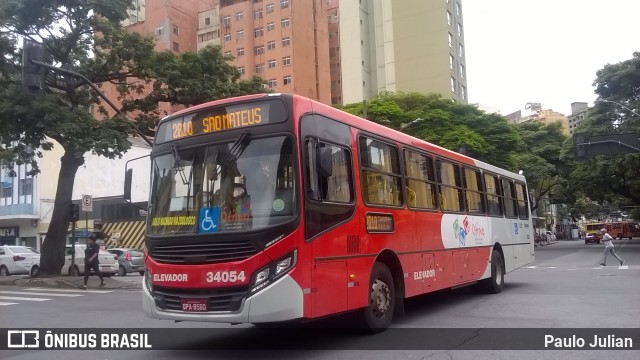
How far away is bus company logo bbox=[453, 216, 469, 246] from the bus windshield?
5.63 meters

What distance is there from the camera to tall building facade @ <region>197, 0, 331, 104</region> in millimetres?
71438

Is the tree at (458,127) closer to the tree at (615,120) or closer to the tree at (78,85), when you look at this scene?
the tree at (615,120)

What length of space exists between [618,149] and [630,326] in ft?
57.2

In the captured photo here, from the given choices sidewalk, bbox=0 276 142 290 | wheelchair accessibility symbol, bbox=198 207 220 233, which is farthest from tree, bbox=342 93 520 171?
wheelchair accessibility symbol, bbox=198 207 220 233

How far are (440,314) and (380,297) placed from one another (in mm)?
2527

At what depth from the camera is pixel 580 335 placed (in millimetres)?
8508

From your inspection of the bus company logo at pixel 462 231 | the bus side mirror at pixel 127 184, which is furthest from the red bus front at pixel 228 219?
the bus company logo at pixel 462 231

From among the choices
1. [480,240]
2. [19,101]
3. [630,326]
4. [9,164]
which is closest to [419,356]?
[630,326]

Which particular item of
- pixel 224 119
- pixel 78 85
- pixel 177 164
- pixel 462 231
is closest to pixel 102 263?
pixel 78 85

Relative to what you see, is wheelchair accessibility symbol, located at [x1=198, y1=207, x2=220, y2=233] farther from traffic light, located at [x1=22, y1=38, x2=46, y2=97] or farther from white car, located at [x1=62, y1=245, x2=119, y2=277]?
white car, located at [x1=62, y1=245, x2=119, y2=277]

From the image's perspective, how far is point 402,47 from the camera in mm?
66750

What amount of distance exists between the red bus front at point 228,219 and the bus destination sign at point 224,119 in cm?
1

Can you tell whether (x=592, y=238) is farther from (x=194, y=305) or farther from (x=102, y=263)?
(x=194, y=305)

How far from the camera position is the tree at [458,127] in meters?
34.8
